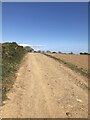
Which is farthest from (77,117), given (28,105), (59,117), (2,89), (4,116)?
(2,89)

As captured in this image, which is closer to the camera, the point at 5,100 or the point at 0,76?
the point at 5,100

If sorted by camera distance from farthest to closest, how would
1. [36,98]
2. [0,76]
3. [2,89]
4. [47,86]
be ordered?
[0,76]
[47,86]
[2,89]
[36,98]

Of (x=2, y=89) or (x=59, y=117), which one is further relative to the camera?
(x=2, y=89)

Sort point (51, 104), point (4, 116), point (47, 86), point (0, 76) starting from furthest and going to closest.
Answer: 1. point (0, 76)
2. point (47, 86)
3. point (51, 104)
4. point (4, 116)

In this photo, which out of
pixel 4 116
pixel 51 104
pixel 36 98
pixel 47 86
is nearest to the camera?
pixel 4 116

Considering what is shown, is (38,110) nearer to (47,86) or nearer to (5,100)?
(5,100)

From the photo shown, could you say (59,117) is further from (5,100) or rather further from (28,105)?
(5,100)

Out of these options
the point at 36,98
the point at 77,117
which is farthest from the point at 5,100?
the point at 77,117

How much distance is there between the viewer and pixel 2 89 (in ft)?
44.0

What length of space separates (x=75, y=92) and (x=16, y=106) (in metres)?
4.65

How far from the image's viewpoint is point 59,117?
991 cm

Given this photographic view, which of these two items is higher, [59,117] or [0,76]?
[0,76]

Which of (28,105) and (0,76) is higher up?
(0,76)

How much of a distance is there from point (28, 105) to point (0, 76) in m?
5.96
